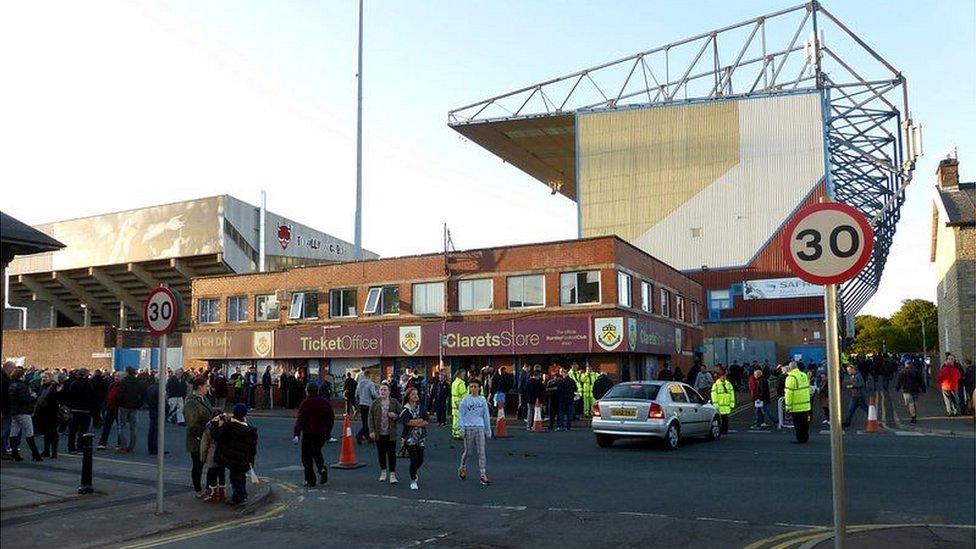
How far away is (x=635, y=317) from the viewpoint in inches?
1369

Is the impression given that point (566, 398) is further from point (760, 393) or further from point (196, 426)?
point (196, 426)

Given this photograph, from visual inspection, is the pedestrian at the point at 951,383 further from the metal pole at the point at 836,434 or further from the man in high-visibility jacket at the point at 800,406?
the metal pole at the point at 836,434

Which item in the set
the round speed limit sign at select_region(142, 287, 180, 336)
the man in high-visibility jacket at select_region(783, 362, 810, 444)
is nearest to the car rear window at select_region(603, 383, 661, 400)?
the man in high-visibility jacket at select_region(783, 362, 810, 444)

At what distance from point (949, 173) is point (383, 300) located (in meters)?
32.5

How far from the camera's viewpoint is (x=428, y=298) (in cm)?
3734

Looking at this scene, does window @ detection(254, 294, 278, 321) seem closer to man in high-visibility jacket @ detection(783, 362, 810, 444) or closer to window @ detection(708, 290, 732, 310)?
man in high-visibility jacket @ detection(783, 362, 810, 444)

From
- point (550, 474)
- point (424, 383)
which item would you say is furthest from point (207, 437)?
point (424, 383)

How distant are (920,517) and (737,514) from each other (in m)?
2.02

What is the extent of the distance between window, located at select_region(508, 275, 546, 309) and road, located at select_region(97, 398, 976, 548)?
1612 cm

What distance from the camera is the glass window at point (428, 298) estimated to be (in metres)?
37.1

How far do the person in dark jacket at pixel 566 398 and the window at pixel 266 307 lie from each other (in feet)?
67.5

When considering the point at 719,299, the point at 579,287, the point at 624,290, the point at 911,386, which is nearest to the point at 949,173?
the point at 719,299

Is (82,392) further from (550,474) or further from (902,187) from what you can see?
(902,187)

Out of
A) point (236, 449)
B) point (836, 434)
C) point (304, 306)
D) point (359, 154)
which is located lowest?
point (236, 449)
